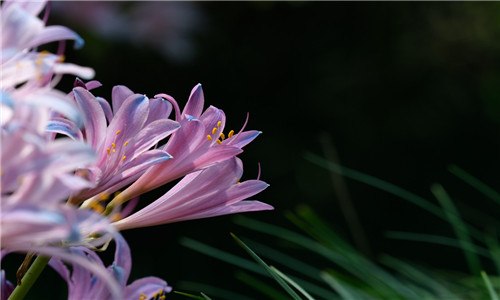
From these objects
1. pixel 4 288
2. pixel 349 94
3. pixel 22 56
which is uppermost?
pixel 349 94

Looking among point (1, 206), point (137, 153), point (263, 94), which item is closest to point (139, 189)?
point (137, 153)

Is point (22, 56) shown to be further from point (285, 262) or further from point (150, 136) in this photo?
point (285, 262)

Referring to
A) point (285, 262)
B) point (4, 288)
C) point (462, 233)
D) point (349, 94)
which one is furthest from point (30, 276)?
point (349, 94)

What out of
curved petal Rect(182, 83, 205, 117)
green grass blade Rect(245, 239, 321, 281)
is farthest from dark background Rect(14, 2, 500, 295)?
curved petal Rect(182, 83, 205, 117)

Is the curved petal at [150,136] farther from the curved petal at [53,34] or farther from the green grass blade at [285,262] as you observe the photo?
the green grass blade at [285,262]

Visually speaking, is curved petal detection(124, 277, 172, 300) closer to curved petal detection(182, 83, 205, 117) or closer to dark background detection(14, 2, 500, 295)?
curved petal detection(182, 83, 205, 117)

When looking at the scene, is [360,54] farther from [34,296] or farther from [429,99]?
[34,296]
